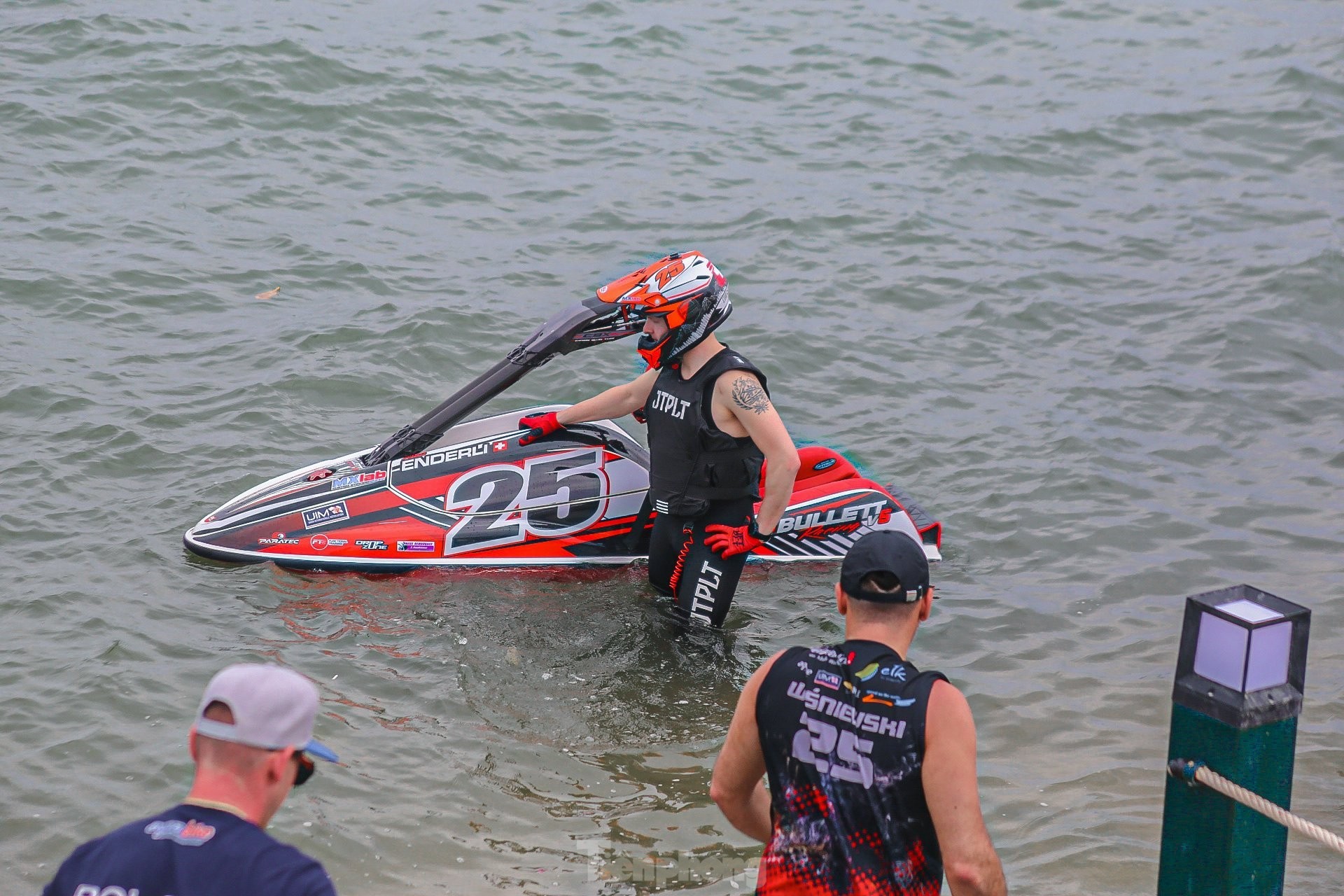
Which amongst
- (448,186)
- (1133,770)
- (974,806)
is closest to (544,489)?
(1133,770)

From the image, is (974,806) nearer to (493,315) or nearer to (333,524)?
(333,524)

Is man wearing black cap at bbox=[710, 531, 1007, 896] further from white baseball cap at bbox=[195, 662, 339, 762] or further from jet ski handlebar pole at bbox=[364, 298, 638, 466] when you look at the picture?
jet ski handlebar pole at bbox=[364, 298, 638, 466]

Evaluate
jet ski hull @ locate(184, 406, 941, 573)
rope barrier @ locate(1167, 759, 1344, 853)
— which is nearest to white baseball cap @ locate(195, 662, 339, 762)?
rope barrier @ locate(1167, 759, 1344, 853)

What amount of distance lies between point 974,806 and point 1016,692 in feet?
11.7

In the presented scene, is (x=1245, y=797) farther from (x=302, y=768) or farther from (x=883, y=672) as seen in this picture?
(x=302, y=768)

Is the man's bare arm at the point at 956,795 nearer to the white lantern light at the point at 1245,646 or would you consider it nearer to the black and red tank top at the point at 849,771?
→ the black and red tank top at the point at 849,771

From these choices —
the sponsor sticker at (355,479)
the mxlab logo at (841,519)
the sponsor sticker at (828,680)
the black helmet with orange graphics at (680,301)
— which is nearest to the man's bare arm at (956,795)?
the sponsor sticker at (828,680)

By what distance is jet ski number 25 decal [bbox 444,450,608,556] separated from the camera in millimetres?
7023

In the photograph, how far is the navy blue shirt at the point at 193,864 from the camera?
7.59ft

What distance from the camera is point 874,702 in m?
2.94

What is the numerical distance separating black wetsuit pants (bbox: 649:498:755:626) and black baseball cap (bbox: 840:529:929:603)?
310 cm

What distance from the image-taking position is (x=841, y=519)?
740 cm

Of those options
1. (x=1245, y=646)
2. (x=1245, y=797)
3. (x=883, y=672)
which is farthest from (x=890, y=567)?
(x=1245, y=797)

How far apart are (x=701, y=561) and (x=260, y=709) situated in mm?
3924
